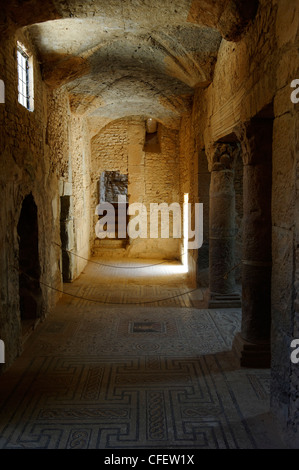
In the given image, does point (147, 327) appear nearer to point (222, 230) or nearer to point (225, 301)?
point (225, 301)

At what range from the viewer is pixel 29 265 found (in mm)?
7031

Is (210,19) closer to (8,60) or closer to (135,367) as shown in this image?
(8,60)

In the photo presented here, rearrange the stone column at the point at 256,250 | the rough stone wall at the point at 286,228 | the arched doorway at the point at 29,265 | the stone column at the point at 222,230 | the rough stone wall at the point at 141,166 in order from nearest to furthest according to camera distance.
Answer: the rough stone wall at the point at 286,228 < the stone column at the point at 256,250 < the arched doorway at the point at 29,265 < the stone column at the point at 222,230 < the rough stone wall at the point at 141,166

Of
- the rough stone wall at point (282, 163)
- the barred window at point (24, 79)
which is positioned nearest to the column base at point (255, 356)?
the rough stone wall at point (282, 163)

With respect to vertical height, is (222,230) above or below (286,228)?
below

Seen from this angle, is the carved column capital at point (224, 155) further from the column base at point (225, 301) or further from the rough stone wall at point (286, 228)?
the rough stone wall at point (286, 228)

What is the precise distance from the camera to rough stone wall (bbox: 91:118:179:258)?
14.3 metres

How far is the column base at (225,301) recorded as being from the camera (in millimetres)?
7832

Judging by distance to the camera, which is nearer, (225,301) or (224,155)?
(224,155)

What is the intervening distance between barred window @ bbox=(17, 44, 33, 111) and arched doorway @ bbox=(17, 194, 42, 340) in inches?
68.5

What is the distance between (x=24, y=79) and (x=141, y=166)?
26.4 feet

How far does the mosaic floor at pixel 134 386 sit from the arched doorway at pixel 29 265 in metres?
0.36

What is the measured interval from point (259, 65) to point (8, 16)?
10.1 ft

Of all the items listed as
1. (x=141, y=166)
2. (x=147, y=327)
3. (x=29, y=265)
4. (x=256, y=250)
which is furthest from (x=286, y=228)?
(x=141, y=166)
